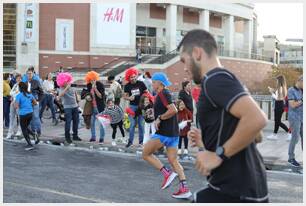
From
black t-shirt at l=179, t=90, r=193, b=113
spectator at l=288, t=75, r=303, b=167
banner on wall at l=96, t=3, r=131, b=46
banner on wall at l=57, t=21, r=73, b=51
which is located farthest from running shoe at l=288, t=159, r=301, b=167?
banner on wall at l=57, t=21, r=73, b=51

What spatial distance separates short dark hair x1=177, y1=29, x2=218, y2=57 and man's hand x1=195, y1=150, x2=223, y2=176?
0.59 m

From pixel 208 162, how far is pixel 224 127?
224mm

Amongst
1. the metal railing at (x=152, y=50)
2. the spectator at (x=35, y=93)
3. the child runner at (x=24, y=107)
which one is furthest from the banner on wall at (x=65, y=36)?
the child runner at (x=24, y=107)

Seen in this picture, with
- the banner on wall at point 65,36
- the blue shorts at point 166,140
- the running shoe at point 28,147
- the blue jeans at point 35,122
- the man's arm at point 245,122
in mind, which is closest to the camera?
the man's arm at point 245,122

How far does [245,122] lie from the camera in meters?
2.70

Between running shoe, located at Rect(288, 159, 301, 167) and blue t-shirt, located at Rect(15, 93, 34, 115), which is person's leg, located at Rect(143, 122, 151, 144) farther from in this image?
running shoe, located at Rect(288, 159, 301, 167)

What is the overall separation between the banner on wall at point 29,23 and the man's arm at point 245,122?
42.2m

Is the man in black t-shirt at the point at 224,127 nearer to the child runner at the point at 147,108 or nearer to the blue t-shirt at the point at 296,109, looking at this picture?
the blue t-shirt at the point at 296,109

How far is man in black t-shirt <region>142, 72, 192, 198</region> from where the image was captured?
266 inches

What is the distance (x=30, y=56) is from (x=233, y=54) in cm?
2341

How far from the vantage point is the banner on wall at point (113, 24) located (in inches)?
1794

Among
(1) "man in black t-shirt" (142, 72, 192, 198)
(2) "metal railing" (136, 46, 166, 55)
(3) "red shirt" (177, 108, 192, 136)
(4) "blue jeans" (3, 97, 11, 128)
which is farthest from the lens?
(2) "metal railing" (136, 46, 166, 55)

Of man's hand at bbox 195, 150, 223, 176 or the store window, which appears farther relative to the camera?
the store window

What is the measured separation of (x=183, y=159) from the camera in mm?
10516
